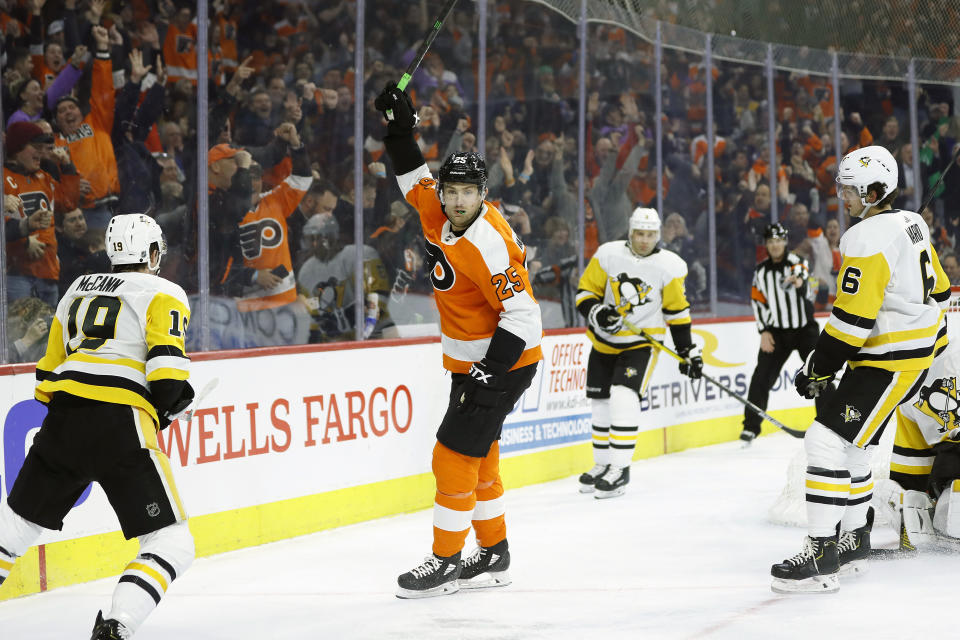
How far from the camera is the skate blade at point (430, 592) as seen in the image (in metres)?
3.49

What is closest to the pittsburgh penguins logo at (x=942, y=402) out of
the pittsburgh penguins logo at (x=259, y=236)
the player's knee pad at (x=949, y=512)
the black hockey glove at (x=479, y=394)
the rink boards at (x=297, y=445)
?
the player's knee pad at (x=949, y=512)

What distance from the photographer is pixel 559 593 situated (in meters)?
3.56

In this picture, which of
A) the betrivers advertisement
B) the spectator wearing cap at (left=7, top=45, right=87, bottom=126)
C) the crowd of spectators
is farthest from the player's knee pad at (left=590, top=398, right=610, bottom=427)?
the spectator wearing cap at (left=7, top=45, right=87, bottom=126)

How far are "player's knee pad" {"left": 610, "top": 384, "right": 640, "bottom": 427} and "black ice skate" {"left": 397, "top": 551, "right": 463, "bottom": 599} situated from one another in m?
2.10

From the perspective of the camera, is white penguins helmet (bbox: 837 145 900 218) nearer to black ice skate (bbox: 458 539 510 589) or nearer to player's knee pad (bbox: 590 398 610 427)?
black ice skate (bbox: 458 539 510 589)

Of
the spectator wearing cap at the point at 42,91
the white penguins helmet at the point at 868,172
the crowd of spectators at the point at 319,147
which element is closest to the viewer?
the white penguins helmet at the point at 868,172

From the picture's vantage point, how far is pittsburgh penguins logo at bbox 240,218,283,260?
5.28 meters

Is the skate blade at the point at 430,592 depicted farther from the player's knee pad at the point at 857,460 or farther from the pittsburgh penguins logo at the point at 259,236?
the pittsburgh penguins logo at the point at 259,236

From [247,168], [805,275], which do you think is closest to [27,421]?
[247,168]

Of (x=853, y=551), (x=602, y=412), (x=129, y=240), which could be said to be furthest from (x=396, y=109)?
(x=602, y=412)

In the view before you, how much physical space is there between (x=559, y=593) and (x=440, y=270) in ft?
3.63

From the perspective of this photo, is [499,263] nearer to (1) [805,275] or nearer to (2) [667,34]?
(1) [805,275]

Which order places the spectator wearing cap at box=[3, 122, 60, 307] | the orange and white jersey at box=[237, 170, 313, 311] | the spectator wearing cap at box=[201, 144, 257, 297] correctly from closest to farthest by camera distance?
the spectator wearing cap at box=[3, 122, 60, 307], the spectator wearing cap at box=[201, 144, 257, 297], the orange and white jersey at box=[237, 170, 313, 311]

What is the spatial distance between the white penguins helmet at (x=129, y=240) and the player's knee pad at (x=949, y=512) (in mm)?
2827
